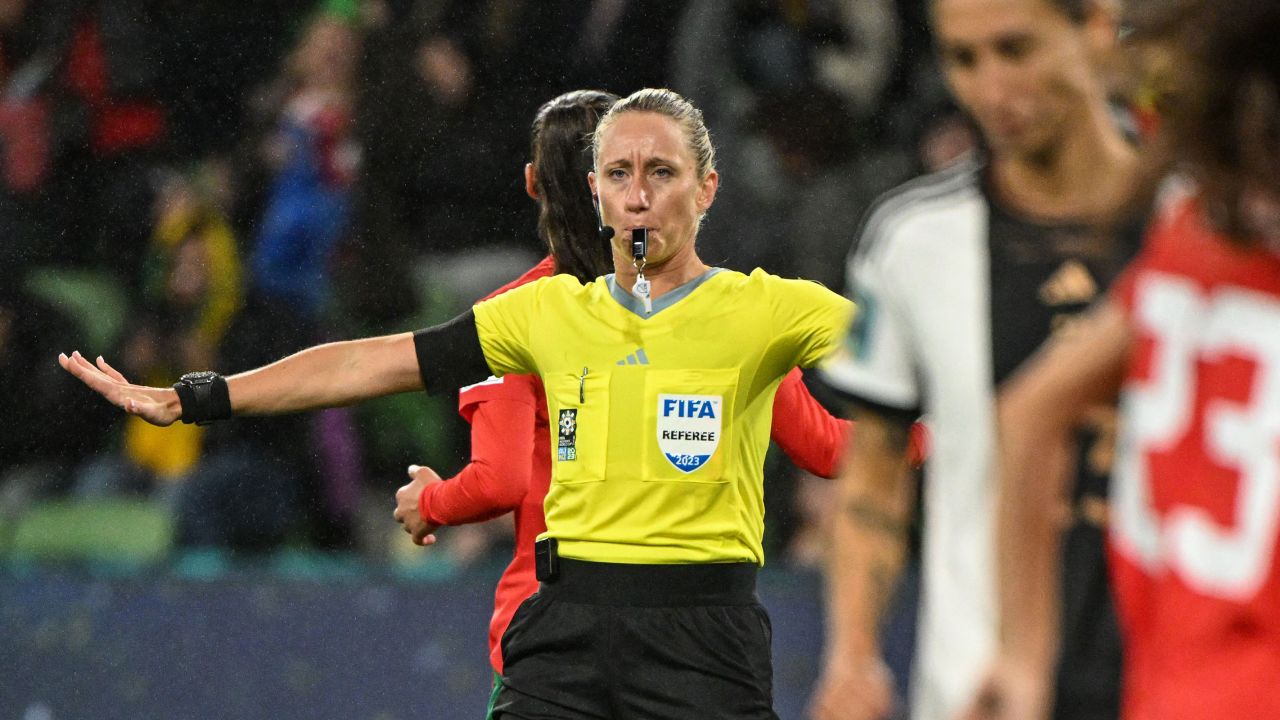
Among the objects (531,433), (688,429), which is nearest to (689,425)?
(688,429)

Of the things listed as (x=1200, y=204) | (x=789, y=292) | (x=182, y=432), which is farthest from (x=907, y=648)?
(x=1200, y=204)

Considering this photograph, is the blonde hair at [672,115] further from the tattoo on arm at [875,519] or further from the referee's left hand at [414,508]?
the tattoo on arm at [875,519]

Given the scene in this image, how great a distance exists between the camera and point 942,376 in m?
2.56

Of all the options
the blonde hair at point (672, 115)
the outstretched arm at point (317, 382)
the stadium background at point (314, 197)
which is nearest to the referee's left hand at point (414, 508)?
the outstretched arm at point (317, 382)

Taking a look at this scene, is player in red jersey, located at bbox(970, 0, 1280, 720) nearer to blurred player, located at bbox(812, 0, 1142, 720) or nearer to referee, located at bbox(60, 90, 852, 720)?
blurred player, located at bbox(812, 0, 1142, 720)

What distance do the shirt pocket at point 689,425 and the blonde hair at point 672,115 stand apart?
49cm

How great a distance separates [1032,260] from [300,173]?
503 cm

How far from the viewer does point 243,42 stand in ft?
24.8

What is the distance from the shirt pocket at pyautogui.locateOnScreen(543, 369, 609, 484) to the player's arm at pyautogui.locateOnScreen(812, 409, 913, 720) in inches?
44.5

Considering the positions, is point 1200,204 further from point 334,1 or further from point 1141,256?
point 334,1

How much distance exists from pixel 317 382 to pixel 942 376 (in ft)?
5.65

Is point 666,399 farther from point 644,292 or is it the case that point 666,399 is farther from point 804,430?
point 804,430

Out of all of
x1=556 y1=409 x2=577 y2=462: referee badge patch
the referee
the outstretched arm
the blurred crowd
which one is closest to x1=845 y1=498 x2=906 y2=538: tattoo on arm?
the referee

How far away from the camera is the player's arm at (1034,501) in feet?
6.82
